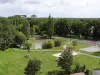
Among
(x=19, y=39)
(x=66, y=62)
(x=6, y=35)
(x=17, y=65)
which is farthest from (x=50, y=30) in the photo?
(x=66, y=62)

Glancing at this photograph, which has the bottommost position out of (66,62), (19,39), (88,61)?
(88,61)

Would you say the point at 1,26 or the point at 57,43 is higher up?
the point at 1,26

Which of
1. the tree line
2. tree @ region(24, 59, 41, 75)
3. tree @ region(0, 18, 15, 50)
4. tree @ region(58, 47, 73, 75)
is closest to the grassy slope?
tree @ region(58, 47, 73, 75)

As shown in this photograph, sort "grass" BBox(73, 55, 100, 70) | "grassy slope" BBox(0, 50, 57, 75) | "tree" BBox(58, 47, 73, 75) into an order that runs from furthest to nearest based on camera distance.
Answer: "grass" BBox(73, 55, 100, 70) → "grassy slope" BBox(0, 50, 57, 75) → "tree" BBox(58, 47, 73, 75)

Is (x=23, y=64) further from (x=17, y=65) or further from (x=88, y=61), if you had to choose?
(x=88, y=61)

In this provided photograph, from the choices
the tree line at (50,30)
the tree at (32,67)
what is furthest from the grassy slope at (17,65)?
the tree line at (50,30)

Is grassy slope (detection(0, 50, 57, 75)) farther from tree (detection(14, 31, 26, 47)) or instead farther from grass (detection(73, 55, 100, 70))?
tree (detection(14, 31, 26, 47))

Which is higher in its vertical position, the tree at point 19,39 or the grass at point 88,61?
the tree at point 19,39

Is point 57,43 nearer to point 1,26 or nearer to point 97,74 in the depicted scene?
point 1,26

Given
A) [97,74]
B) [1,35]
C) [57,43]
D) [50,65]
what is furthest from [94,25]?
[97,74]

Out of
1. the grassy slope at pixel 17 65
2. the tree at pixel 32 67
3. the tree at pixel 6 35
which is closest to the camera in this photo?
the tree at pixel 32 67

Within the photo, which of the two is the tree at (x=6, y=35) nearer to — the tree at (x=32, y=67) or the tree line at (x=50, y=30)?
the tree line at (x=50, y=30)
